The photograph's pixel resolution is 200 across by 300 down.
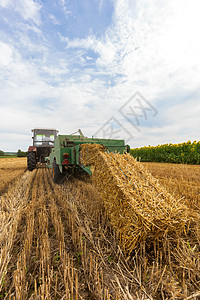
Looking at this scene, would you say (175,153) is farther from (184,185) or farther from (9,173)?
(9,173)

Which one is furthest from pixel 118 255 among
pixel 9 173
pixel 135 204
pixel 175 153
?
pixel 175 153

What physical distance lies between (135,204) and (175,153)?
13.3m

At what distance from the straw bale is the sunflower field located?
10.1 m

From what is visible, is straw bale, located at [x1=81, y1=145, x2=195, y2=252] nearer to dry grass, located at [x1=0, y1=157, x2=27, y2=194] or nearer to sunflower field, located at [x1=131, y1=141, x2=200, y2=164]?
dry grass, located at [x1=0, y1=157, x2=27, y2=194]

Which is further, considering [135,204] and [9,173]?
[9,173]

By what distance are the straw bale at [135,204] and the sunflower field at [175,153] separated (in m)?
10.1

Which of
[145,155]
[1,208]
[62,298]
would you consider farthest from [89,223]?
[145,155]

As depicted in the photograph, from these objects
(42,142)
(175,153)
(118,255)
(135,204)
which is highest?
(42,142)

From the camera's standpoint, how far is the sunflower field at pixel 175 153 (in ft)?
39.9

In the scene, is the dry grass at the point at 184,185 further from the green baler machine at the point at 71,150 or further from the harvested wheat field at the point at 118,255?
the green baler machine at the point at 71,150

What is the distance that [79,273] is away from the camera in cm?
146

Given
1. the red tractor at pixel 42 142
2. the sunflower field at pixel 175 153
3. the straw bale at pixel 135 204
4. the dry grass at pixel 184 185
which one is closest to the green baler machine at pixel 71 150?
the straw bale at pixel 135 204

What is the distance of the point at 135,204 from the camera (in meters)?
1.74

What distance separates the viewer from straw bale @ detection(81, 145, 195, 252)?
64.1 inches
